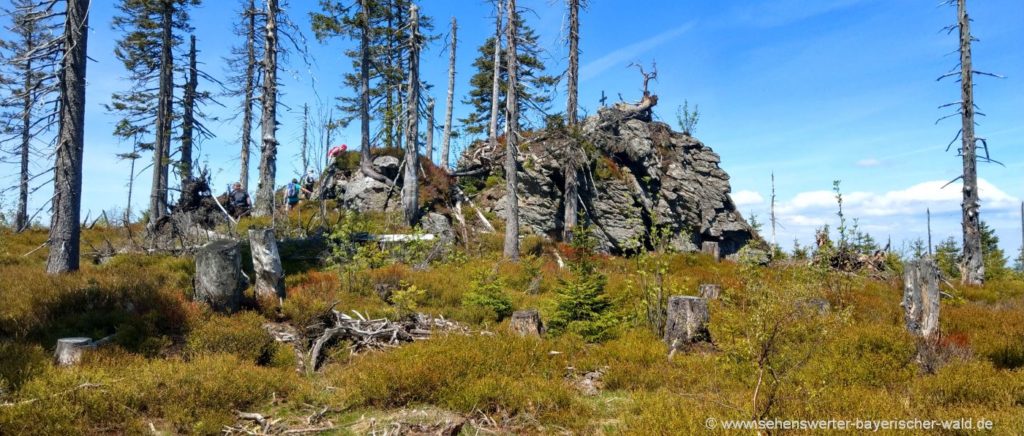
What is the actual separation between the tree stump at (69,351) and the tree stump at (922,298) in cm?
1209

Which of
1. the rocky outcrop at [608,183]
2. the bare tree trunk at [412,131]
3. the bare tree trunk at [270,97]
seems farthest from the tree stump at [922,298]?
the bare tree trunk at [270,97]

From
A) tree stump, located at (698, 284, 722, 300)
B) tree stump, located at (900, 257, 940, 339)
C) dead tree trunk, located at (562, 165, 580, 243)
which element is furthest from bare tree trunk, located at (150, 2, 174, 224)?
tree stump, located at (900, 257, 940, 339)

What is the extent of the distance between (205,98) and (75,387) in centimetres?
2332

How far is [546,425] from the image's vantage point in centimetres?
532

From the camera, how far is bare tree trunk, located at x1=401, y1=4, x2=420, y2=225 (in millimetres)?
19547

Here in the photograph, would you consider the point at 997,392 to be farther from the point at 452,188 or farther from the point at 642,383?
the point at 452,188

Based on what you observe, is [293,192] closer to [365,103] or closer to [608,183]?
[365,103]

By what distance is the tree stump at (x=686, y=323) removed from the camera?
816 centimetres

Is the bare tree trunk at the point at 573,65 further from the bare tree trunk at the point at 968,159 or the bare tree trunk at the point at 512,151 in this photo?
the bare tree trunk at the point at 968,159

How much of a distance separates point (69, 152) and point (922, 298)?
16.3m

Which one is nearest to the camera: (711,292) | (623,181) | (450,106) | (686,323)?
(686,323)

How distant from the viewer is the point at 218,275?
340 inches

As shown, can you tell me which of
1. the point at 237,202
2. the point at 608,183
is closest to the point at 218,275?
the point at 237,202

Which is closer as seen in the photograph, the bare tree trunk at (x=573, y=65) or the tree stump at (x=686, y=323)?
the tree stump at (x=686, y=323)
